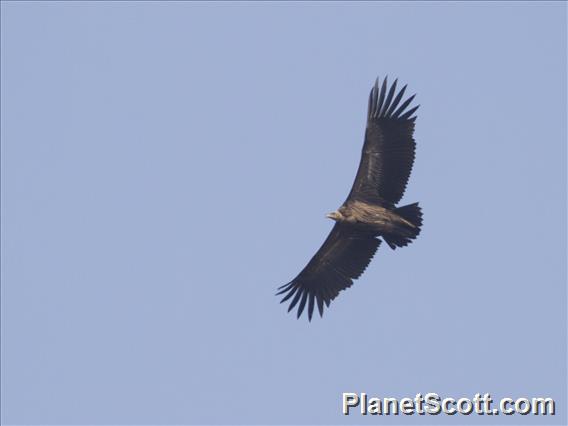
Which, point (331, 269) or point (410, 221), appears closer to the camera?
point (410, 221)

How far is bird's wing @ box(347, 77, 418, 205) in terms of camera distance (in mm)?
32062

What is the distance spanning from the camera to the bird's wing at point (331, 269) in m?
33.8

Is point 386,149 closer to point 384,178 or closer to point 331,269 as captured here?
point 384,178

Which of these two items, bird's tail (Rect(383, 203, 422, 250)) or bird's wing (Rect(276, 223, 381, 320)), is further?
bird's wing (Rect(276, 223, 381, 320))

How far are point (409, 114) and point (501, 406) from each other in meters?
7.04

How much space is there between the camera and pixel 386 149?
3212 cm

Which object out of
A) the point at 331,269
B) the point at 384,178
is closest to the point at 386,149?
the point at 384,178

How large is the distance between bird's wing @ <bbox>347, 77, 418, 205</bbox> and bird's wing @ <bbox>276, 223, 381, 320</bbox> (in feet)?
5.75

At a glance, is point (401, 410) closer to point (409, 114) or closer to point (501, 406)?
point (501, 406)

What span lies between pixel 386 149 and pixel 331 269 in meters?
3.80

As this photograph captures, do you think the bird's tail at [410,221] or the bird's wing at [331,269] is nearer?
the bird's tail at [410,221]

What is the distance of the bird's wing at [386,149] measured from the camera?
105ft

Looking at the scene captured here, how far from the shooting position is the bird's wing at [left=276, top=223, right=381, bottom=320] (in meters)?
33.8

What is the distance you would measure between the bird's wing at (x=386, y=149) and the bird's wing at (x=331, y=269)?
175 cm
